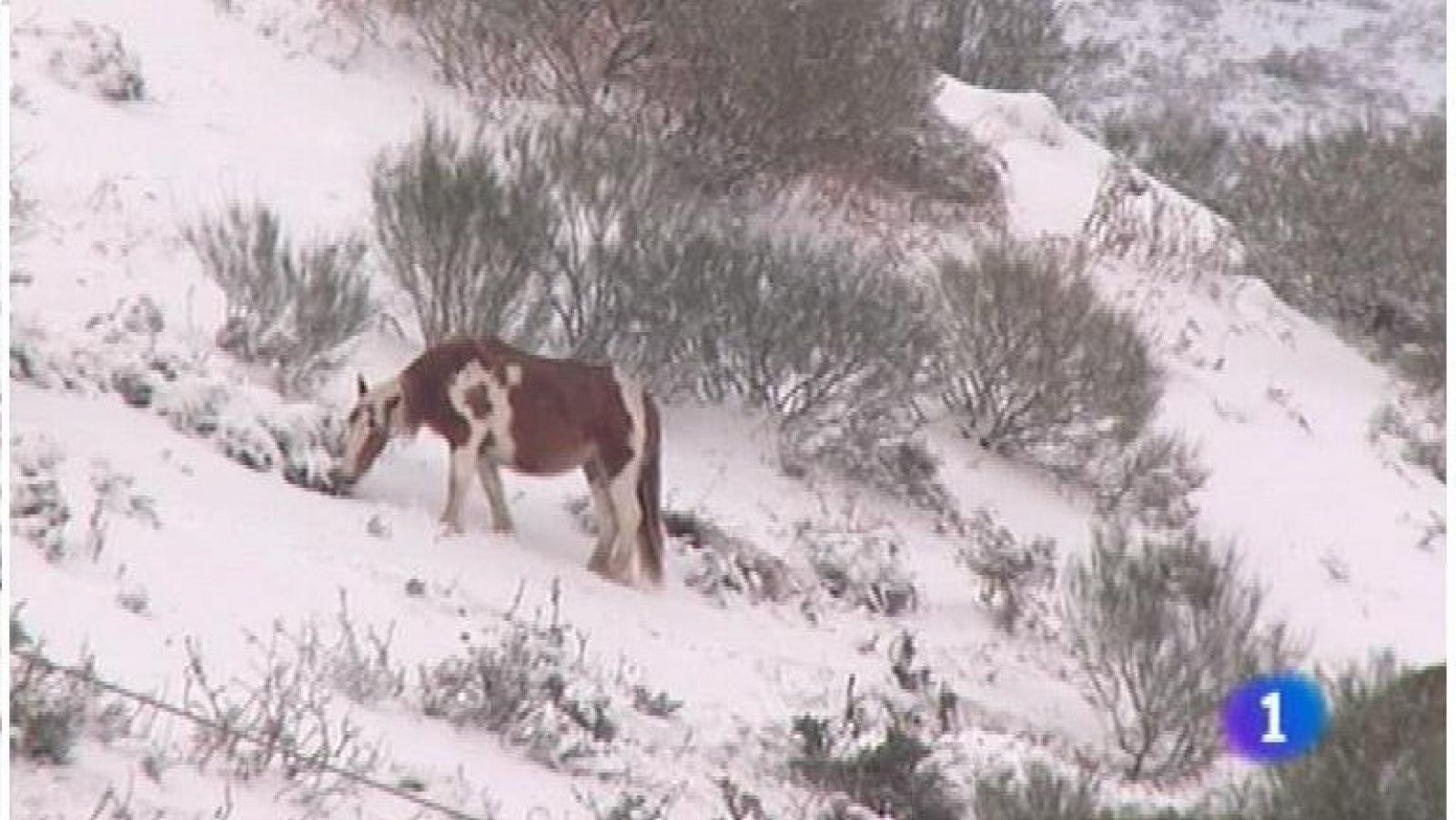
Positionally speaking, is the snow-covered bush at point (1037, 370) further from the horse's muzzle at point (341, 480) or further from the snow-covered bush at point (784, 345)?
the horse's muzzle at point (341, 480)

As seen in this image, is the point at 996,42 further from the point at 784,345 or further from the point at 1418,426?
the point at 784,345

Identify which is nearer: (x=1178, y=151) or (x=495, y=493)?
(x=495, y=493)

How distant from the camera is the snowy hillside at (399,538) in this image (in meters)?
7.39

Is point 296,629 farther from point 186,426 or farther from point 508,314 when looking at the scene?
point 508,314

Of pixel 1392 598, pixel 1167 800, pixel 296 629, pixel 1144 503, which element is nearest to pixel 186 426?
pixel 296 629

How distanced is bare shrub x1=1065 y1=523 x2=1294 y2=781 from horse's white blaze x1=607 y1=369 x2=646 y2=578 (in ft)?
7.52

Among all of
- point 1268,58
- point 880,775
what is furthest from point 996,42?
point 880,775

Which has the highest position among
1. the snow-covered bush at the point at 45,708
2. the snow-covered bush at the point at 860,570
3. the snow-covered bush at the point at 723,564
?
the snow-covered bush at the point at 45,708

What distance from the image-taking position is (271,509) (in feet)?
31.6

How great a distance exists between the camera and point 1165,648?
10609 millimetres

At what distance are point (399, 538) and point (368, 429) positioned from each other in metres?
0.79

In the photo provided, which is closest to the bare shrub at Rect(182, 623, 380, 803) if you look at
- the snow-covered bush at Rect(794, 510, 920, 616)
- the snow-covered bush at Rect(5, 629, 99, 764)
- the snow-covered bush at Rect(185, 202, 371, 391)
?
the snow-covered bush at Rect(5, 629, 99, 764)

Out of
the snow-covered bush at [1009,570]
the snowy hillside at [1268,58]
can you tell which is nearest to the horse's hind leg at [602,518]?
the snow-covered bush at [1009,570]

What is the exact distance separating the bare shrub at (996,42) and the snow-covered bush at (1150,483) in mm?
15022
